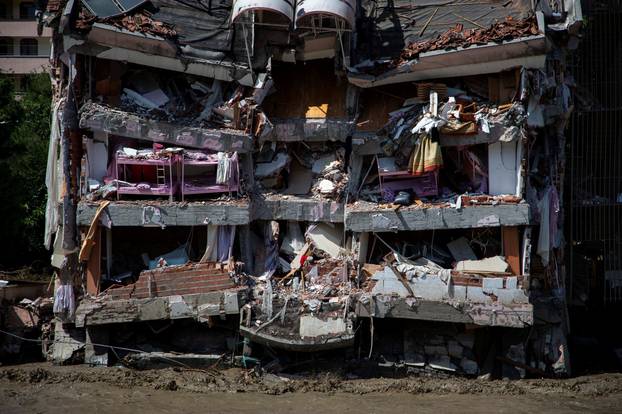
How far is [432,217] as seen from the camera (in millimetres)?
20953

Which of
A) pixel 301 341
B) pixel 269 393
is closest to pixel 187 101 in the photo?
pixel 301 341

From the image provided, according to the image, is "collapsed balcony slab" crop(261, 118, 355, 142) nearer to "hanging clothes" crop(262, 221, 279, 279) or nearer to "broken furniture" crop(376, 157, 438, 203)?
"broken furniture" crop(376, 157, 438, 203)

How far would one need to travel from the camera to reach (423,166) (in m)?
21.0

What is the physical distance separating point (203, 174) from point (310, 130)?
2.89 m

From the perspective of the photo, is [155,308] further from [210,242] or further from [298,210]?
[298,210]

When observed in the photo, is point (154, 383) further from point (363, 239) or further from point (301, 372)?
point (363, 239)

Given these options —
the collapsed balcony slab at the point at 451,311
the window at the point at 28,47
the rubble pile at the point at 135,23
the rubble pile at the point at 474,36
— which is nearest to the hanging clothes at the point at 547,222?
the collapsed balcony slab at the point at 451,311

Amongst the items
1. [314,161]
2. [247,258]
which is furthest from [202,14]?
[247,258]

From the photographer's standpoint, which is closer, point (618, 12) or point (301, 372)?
point (301, 372)

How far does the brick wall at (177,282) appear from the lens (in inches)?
824

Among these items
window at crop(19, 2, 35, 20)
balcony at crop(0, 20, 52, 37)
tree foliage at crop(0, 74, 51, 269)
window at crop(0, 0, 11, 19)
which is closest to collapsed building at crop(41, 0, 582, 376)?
tree foliage at crop(0, 74, 51, 269)

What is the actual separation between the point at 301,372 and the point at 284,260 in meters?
2.98

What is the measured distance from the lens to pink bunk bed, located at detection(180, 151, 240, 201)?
2136 cm

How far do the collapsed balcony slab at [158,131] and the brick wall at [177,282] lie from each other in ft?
9.73
